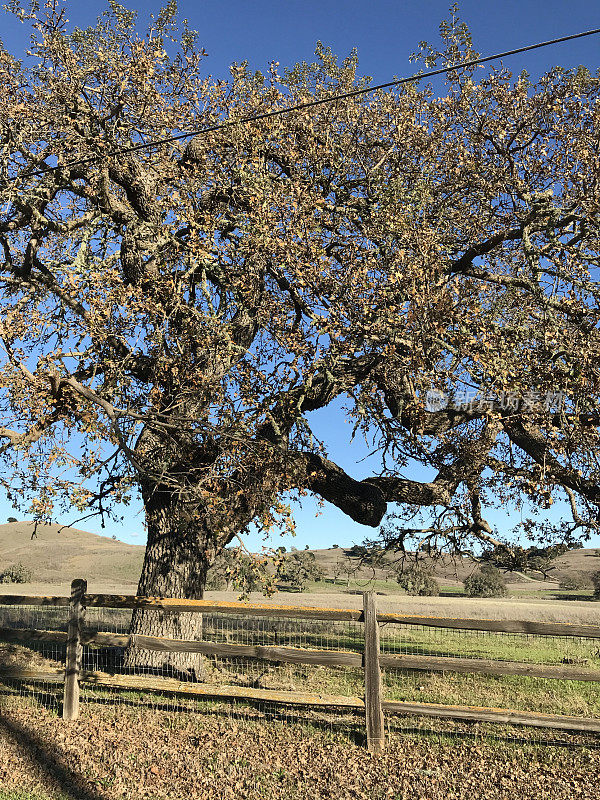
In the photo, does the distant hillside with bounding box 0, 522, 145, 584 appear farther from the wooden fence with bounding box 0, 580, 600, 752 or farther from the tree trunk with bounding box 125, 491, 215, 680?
the wooden fence with bounding box 0, 580, 600, 752

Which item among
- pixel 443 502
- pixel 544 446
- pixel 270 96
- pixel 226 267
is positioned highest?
pixel 270 96

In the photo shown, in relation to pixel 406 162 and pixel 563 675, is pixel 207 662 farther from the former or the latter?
pixel 406 162

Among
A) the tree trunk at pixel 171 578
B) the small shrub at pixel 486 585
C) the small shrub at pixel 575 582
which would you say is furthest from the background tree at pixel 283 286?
the small shrub at pixel 575 582

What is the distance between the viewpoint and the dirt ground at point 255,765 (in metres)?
7.71

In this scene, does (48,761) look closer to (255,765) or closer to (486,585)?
(255,765)

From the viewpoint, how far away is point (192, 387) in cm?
1148

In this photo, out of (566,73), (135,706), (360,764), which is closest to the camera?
(360,764)

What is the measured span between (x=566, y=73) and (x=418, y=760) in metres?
15.1

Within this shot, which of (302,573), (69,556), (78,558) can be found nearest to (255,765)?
(302,573)

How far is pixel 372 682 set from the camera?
9.42 metres

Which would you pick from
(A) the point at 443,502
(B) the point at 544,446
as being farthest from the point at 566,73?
(A) the point at 443,502

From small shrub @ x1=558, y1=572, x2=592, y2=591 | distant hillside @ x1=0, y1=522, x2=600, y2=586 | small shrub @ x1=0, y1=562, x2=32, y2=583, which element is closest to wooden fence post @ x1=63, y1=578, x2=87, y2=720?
distant hillside @ x1=0, y1=522, x2=600, y2=586

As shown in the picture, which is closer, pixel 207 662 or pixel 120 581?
pixel 207 662

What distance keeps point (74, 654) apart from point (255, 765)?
4096 mm
